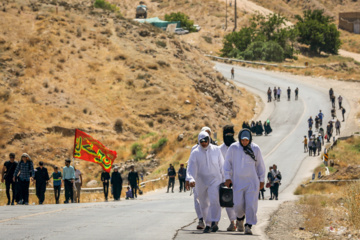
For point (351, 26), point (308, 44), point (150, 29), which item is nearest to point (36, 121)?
point (150, 29)

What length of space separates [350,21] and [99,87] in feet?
303

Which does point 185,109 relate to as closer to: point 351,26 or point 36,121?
point 36,121

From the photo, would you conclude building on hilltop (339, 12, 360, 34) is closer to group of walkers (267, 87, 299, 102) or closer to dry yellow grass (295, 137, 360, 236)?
group of walkers (267, 87, 299, 102)

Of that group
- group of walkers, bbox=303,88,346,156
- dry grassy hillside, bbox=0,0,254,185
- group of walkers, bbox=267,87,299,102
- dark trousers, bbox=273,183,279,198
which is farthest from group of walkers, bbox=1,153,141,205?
group of walkers, bbox=267,87,299,102

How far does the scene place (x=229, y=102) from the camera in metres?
66.6

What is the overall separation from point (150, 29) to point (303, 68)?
2617 cm

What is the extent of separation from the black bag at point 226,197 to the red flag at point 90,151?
1569 cm

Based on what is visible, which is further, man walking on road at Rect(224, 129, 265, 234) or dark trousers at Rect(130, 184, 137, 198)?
dark trousers at Rect(130, 184, 137, 198)

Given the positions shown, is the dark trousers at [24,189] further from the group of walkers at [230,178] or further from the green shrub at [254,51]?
the green shrub at [254,51]

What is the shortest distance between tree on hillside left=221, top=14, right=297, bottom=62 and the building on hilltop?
84.6 ft

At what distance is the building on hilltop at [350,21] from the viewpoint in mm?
136188

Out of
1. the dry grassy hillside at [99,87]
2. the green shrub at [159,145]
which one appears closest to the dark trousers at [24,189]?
the dry grassy hillside at [99,87]

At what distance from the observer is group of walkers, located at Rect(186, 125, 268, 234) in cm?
1205

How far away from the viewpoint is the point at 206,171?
1265 centimetres
